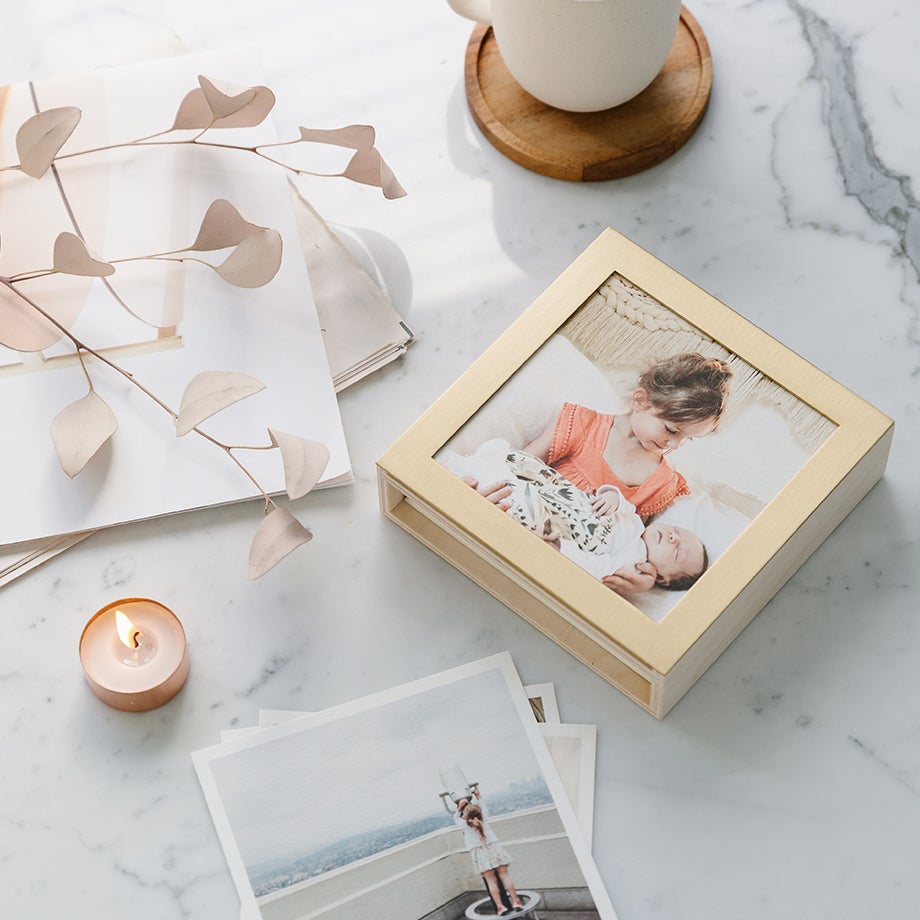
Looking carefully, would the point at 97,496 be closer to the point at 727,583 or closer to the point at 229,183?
the point at 229,183

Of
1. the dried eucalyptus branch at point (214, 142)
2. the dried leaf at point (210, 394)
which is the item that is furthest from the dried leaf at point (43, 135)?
the dried leaf at point (210, 394)

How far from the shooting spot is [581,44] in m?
1.00

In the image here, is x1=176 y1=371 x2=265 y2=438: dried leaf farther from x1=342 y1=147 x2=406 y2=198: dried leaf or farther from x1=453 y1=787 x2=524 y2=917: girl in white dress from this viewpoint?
x1=453 y1=787 x2=524 y2=917: girl in white dress

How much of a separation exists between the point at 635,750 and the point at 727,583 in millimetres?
133

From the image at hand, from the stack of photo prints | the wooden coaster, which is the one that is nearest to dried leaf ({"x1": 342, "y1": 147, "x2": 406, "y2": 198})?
the wooden coaster

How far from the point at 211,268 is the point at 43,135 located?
0.16m

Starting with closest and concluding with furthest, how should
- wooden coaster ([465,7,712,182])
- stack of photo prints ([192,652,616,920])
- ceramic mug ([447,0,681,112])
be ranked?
1. stack of photo prints ([192,652,616,920])
2. ceramic mug ([447,0,681,112])
3. wooden coaster ([465,7,712,182])

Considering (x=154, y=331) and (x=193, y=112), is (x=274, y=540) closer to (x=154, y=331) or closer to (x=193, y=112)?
(x=154, y=331)

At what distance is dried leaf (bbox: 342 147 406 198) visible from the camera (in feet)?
3.32

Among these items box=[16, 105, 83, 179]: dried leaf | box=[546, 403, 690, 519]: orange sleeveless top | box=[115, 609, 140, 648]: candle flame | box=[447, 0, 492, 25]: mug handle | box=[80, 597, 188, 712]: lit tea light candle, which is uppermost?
box=[447, 0, 492, 25]: mug handle

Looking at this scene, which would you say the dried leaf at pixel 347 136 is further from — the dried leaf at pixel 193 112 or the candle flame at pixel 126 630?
the candle flame at pixel 126 630

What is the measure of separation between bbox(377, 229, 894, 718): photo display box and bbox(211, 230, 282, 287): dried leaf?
172 millimetres

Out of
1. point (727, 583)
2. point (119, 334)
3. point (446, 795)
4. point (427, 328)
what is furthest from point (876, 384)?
point (119, 334)

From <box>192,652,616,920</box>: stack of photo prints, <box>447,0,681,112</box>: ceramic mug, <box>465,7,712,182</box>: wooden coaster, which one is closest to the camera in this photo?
<box>192,652,616,920</box>: stack of photo prints
